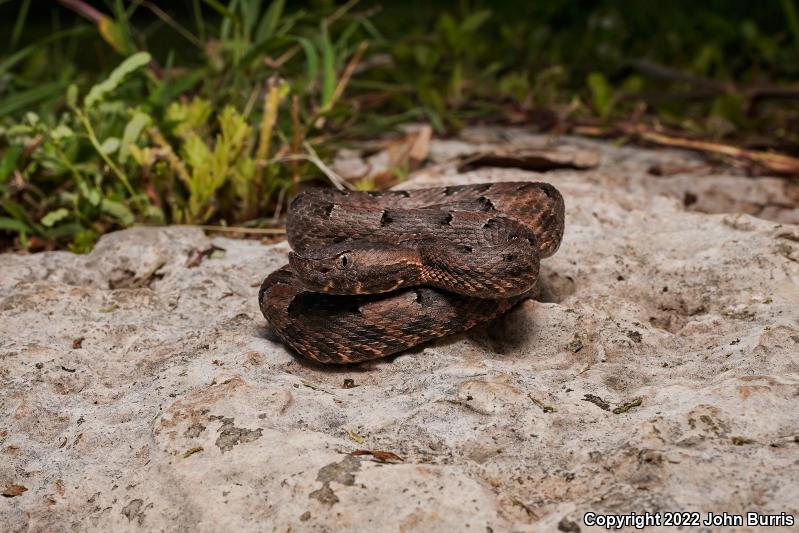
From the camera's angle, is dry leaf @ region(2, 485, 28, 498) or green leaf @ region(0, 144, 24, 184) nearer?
dry leaf @ region(2, 485, 28, 498)

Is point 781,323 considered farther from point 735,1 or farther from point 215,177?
point 735,1

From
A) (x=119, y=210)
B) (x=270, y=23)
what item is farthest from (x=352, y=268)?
(x=270, y=23)

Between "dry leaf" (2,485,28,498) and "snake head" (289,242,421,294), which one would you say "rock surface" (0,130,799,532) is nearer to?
"dry leaf" (2,485,28,498)

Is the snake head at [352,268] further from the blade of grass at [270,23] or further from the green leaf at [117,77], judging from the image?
the blade of grass at [270,23]

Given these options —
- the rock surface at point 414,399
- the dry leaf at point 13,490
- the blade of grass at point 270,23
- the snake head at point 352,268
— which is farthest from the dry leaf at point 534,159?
the dry leaf at point 13,490

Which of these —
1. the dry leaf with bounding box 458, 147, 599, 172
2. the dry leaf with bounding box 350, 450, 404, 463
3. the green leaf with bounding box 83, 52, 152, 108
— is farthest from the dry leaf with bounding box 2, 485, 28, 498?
the dry leaf with bounding box 458, 147, 599, 172
